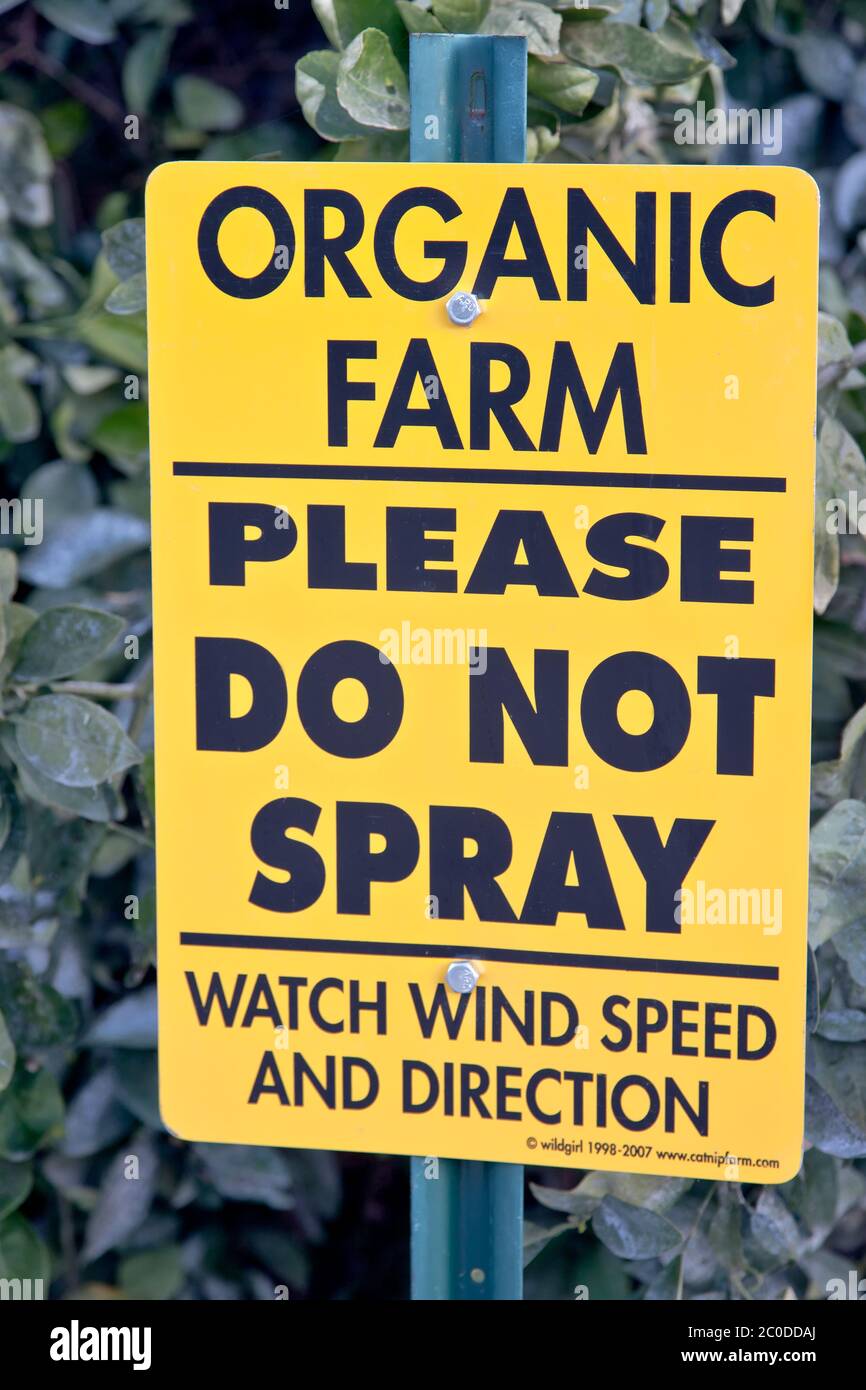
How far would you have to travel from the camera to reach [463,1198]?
1.02 metres

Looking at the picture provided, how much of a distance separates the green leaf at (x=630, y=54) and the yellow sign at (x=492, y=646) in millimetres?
307

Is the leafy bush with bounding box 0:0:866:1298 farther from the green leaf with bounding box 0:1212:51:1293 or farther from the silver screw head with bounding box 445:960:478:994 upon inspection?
the silver screw head with bounding box 445:960:478:994

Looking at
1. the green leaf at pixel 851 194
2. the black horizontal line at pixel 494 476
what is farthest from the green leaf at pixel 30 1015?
the green leaf at pixel 851 194

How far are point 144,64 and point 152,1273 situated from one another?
1.20 meters

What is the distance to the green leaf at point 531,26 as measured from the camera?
3.69 feet

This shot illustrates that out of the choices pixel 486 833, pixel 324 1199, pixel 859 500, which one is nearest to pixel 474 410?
pixel 486 833

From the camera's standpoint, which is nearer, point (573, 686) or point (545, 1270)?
point (573, 686)

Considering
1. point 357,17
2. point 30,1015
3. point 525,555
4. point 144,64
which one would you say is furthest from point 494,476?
point 144,64

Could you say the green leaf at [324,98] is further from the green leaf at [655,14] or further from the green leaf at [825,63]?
the green leaf at [825,63]

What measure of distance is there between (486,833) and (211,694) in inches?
7.4

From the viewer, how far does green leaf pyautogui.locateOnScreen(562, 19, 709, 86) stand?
1.20 m

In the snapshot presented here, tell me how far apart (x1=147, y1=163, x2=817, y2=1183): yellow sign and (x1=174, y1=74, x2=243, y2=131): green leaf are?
2.30 feet

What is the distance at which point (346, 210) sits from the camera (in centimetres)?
96

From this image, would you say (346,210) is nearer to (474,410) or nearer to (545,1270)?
(474,410)
